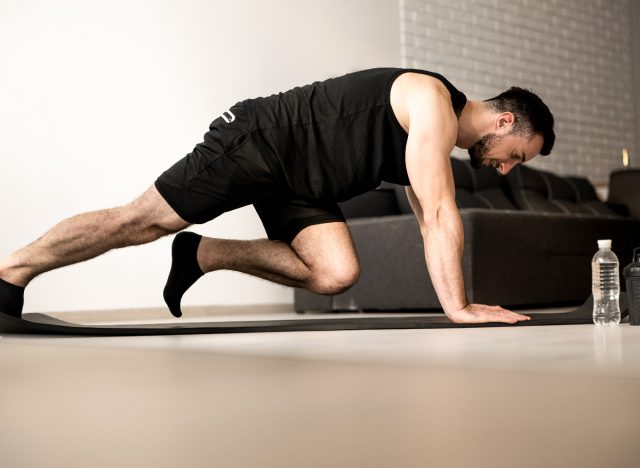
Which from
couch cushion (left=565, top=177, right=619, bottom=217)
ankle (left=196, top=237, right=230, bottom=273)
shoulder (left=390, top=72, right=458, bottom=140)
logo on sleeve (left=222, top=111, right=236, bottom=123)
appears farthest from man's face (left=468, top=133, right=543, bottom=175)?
couch cushion (left=565, top=177, right=619, bottom=217)

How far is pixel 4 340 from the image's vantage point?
2293 mm

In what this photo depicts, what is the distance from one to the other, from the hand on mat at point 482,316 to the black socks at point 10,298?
1235 millimetres

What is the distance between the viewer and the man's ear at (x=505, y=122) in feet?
8.22

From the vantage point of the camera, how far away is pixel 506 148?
254 centimetres

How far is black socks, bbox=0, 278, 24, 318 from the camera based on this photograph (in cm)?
252

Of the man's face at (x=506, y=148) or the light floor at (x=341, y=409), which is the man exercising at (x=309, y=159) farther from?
the light floor at (x=341, y=409)

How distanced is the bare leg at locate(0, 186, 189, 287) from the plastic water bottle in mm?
1161

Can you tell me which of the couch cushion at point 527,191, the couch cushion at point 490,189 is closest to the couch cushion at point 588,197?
the couch cushion at point 527,191

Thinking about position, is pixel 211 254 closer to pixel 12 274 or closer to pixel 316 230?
pixel 316 230

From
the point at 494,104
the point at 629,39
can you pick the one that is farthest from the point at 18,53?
the point at 629,39

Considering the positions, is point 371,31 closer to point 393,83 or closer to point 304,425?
point 393,83

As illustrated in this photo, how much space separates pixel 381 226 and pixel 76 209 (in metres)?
1.49

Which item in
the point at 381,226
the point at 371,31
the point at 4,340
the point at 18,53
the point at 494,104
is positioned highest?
the point at 371,31

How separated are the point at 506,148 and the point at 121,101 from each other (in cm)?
250
